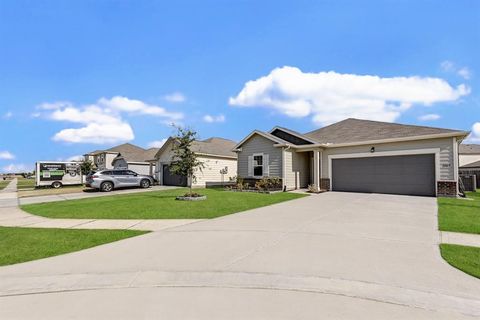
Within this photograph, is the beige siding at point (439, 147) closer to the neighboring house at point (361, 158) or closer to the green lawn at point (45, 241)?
the neighboring house at point (361, 158)

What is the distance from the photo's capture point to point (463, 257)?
195 inches

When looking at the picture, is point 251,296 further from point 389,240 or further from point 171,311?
point 389,240

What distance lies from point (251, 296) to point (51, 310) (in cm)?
239

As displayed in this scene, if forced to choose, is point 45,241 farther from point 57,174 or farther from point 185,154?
point 57,174

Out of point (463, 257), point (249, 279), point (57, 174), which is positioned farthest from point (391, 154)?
point (57, 174)

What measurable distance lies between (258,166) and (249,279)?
16.0m

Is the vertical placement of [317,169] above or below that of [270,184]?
above

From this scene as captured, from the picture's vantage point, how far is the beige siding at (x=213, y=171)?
936 inches

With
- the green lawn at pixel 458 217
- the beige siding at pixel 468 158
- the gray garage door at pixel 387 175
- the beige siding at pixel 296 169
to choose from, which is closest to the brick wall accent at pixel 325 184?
the gray garage door at pixel 387 175

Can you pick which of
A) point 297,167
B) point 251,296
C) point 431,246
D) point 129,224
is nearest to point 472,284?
point 431,246

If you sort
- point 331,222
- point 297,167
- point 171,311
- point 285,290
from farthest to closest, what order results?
point 297,167 → point 331,222 → point 285,290 → point 171,311

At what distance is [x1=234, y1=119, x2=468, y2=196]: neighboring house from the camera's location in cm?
1439

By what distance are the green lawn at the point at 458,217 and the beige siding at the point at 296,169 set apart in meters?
8.67

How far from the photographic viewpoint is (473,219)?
28.0 feet
